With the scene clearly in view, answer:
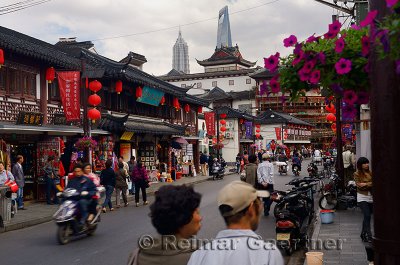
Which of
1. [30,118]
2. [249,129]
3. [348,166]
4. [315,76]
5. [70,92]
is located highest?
[70,92]

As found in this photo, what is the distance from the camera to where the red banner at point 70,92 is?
19188 millimetres

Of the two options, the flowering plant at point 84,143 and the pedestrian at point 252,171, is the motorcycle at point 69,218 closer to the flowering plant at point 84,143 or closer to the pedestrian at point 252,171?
the pedestrian at point 252,171

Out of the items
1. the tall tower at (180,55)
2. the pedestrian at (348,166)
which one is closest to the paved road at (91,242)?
the pedestrian at (348,166)

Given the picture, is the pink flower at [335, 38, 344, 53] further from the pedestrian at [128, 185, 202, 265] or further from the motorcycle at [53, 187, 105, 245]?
the motorcycle at [53, 187, 105, 245]

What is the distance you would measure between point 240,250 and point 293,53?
69.8 inches

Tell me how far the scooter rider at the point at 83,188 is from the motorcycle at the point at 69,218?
0.29 ft

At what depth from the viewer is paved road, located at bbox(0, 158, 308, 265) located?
959cm

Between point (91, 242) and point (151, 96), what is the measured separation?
18.5 m

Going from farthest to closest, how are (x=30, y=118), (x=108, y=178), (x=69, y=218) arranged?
(x=30, y=118) → (x=108, y=178) → (x=69, y=218)

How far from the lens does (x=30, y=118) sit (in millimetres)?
18219

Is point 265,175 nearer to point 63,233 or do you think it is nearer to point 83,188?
point 83,188

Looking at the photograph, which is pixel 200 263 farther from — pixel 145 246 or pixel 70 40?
pixel 70 40

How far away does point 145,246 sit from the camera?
132 inches

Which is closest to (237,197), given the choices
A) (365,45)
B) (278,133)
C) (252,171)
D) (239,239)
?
(239,239)
